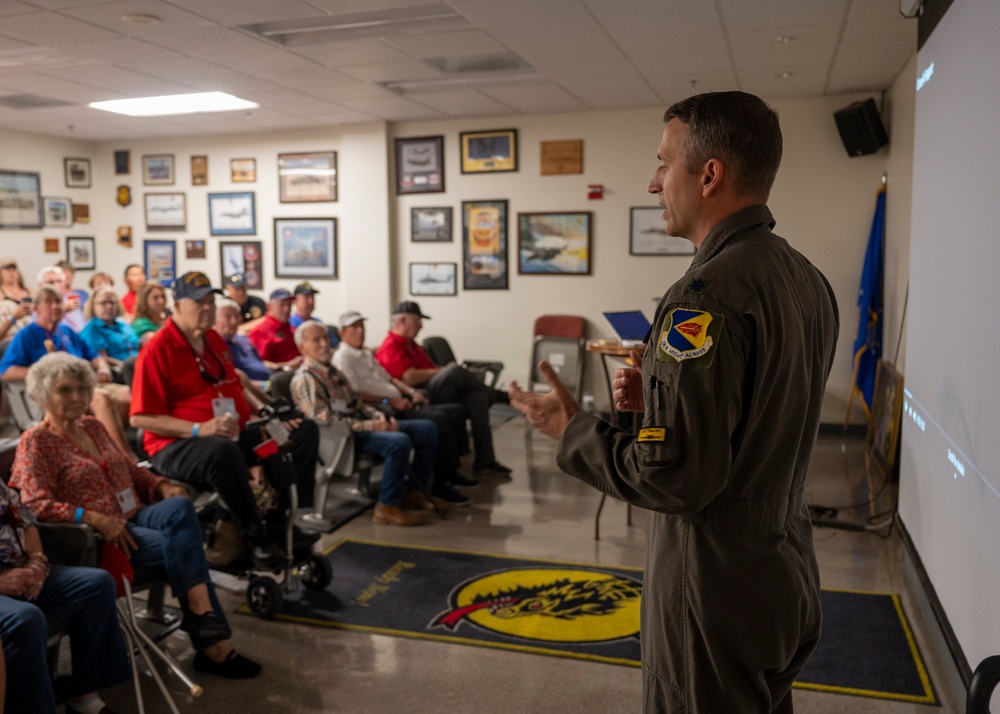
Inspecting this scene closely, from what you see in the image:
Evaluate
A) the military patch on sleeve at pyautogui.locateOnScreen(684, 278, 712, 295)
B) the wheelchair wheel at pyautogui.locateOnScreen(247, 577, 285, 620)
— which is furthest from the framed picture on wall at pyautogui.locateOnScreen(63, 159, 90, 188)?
the military patch on sleeve at pyautogui.locateOnScreen(684, 278, 712, 295)

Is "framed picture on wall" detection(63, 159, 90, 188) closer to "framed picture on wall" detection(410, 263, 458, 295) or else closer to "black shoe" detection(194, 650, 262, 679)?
"framed picture on wall" detection(410, 263, 458, 295)

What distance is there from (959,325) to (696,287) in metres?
2.05

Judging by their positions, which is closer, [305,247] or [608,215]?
[608,215]

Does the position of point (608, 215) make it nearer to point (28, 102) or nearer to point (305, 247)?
point (305, 247)

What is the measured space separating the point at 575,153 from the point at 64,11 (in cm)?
465

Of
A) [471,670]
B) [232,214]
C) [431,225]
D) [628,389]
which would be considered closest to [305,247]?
[232,214]

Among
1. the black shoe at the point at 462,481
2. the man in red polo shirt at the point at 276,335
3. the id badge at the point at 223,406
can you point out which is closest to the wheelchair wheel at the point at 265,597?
the id badge at the point at 223,406

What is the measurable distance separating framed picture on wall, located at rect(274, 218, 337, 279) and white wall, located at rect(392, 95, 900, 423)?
0.79m

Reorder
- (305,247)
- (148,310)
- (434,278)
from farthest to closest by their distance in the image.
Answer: (305,247) → (434,278) → (148,310)

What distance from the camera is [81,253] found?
995 cm

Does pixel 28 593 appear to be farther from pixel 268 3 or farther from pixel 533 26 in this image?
→ pixel 533 26

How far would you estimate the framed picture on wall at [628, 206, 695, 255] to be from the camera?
797cm

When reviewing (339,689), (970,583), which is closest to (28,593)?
Result: (339,689)

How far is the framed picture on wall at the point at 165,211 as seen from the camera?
9766 millimetres
